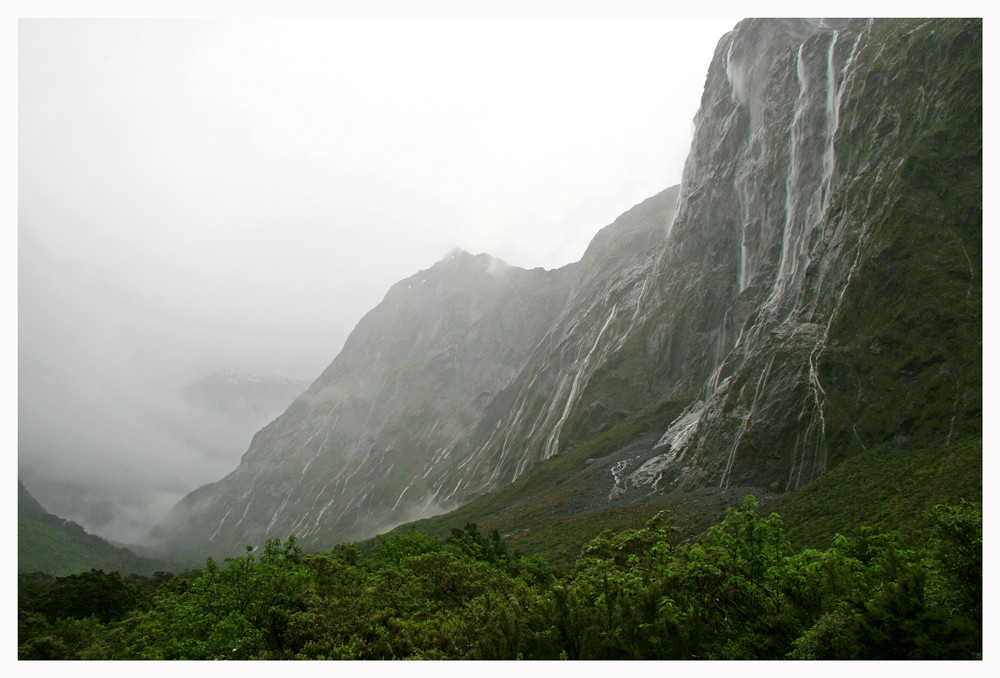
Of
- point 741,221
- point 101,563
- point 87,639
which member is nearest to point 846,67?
point 741,221

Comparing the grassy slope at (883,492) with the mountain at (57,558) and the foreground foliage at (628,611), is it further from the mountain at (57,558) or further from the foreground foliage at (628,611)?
the mountain at (57,558)

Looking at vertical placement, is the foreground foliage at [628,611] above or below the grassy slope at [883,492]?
above

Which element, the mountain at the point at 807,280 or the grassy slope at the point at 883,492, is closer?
the grassy slope at the point at 883,492

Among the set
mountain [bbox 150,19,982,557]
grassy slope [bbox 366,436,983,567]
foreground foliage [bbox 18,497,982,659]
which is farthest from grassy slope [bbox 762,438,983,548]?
foreground foliage [bbox 18,497,982,659]

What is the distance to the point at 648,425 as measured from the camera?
10131 centimetres

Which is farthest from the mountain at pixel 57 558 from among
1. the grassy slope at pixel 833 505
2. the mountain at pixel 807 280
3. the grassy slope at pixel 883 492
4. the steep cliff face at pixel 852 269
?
the grassy slope at pixel 883 492

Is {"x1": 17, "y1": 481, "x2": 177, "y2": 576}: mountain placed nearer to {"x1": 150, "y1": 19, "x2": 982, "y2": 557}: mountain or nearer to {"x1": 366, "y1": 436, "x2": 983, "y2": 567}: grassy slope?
{"x1": 150, "y1": 19, "x2": 982, "y2": 557}: mountain

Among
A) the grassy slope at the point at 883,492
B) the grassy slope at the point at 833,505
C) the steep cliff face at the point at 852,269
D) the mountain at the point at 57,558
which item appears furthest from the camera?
the mountain at the point at 57,558

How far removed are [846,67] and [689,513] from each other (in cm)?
7702

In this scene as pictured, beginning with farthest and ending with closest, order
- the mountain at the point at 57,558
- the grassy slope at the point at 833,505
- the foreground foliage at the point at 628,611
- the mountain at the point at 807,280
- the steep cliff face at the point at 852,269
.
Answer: the mountain at the point at 57,558 < the mountain at the point at 807,280 < the steep cliff face at the point at 852,269 < the grassy slope at the point at 833,505 < the foreground foliage at the point at 628,611

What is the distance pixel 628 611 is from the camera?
13336 mm

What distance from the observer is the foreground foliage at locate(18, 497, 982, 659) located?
33.7ft

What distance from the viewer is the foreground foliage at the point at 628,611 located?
10273 mm

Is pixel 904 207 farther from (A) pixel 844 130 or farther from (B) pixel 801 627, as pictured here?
(B) pixel 801 627
